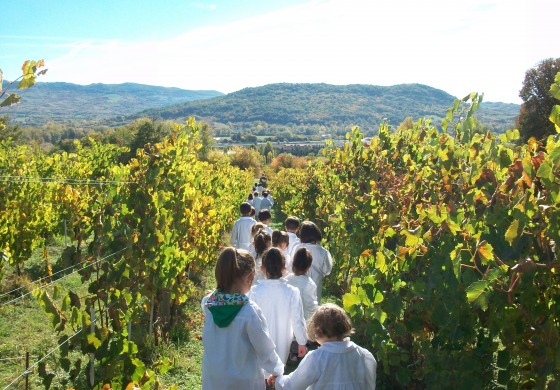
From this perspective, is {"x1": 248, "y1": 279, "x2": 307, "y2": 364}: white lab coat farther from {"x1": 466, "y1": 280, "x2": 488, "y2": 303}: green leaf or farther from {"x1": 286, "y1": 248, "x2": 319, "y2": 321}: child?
{"x1": 466, "y1": 280, "x2": 488, "y2": 303}: green leaf

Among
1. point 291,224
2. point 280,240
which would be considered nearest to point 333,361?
point 280,240

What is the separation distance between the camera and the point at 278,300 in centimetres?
416

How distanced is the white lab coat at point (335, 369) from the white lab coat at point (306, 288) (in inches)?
74.2

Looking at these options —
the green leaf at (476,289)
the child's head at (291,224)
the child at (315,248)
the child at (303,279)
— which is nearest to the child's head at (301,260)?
the child at (303,279)

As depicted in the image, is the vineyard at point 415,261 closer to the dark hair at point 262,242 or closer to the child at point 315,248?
the child at point 315,248

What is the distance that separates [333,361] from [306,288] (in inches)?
79.6

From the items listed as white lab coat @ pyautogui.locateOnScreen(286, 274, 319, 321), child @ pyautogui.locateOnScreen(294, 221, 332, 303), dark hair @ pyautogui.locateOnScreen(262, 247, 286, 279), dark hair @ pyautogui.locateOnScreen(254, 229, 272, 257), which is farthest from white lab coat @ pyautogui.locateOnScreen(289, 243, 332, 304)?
dark hair @ pyautogui.locateOnScreen(262, 247, 286, 279)

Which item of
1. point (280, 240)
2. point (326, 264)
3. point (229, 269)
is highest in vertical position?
point (229, 269)

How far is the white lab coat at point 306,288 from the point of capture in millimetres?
4836

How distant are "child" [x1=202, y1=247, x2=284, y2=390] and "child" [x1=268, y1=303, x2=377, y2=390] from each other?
0.84 ft

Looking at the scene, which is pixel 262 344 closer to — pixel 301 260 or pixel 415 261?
pixel 415 261

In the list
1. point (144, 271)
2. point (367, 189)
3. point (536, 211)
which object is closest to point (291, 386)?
point (536, 211)

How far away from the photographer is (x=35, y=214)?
998cm

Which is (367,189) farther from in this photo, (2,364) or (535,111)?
(535,111)
